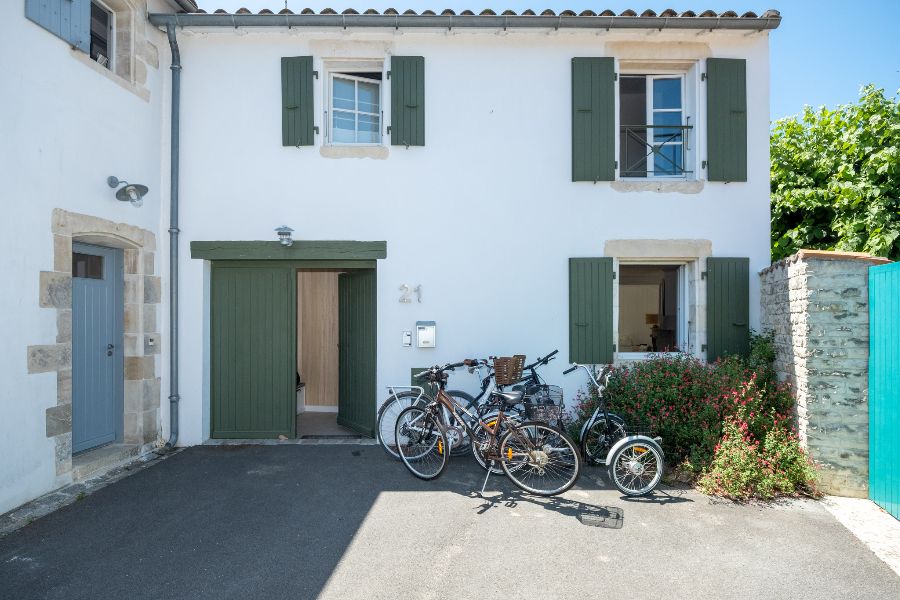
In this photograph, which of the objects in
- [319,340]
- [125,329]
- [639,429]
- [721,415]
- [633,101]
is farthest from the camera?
[319,340]

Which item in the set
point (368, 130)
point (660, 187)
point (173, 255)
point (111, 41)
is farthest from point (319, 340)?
point (660, 187)

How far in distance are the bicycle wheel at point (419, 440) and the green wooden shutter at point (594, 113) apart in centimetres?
332

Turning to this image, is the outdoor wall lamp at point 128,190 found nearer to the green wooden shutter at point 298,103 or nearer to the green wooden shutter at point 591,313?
the green wooden shutter at point 298,103

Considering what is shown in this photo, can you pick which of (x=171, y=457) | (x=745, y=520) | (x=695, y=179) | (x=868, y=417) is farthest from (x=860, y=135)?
(x=171, y=457)

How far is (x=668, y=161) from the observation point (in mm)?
6094

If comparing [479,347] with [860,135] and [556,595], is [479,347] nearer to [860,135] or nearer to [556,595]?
[556,595]

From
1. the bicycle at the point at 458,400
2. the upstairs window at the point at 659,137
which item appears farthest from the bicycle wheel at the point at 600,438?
the upstairs window at the point at 659,137

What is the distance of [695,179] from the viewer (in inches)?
231

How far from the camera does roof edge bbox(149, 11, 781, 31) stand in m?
5.47

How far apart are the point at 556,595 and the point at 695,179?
5.04 metres

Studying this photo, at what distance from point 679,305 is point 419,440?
374 centimetres

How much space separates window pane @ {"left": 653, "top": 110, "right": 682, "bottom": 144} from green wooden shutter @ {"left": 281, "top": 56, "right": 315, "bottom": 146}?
14.3ft

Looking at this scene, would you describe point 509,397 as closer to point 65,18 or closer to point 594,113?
point 594,113

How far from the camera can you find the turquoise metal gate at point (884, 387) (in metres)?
3.88
